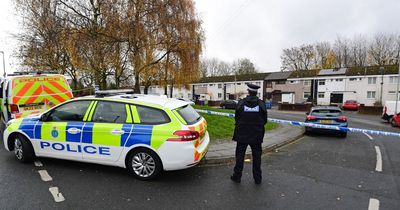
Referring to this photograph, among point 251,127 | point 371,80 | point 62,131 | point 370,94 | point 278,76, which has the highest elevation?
point 278,76

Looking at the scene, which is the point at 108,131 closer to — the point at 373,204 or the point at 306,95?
the point at 373,204

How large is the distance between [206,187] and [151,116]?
5.18 feet

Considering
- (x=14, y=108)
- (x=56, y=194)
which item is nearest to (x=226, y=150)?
(x=56, y=194)

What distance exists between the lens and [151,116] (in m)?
4.64

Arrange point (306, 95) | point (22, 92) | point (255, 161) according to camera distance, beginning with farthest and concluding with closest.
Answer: point (306, 95) < point (22, 92) < point (255, 161)

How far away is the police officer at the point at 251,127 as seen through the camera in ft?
15.2

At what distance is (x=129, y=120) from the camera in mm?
4664

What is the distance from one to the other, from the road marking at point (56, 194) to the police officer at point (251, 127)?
9.39 ft

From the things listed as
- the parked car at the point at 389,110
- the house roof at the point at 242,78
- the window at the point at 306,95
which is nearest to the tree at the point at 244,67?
the house roof at the point at 242,78

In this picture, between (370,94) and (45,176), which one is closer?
(45,176)

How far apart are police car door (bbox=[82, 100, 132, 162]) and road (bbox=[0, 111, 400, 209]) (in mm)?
415

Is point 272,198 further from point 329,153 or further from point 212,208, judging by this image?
point 329,153

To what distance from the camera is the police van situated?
7957mm

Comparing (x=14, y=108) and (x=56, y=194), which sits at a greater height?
(x=14, y=108)
